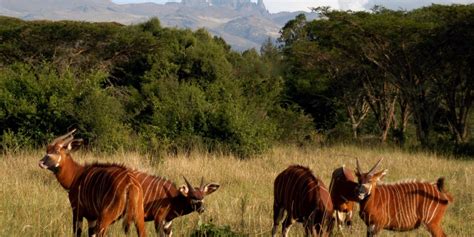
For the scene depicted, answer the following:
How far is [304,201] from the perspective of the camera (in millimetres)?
5621

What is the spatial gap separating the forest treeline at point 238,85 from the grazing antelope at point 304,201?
694 cm

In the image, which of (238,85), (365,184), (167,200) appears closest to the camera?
(167,200)

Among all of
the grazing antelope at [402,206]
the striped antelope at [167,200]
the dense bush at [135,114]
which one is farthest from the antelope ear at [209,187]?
the dense bush at [135,114]

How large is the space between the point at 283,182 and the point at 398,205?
50.7 inches

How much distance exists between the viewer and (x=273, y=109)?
21.8 metres

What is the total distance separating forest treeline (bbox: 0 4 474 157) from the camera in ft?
44.0

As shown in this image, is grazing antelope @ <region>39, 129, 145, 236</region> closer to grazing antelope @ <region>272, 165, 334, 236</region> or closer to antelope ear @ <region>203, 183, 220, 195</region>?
antelope ear @ <region>203, 183, 220, 195</region>

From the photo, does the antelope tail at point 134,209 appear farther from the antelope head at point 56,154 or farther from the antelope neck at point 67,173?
the antelope head at point 56,154

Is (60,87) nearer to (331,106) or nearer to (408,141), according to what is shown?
(408,141)

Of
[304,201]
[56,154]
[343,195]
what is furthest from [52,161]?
[343,195]

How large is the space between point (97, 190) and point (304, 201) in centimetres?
194

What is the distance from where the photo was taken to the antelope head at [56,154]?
18.3 feet

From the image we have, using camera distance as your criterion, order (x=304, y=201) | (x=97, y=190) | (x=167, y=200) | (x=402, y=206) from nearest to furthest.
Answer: (x=97, y=190) → (x=167, y=200) → (x=304, y=201) → (x=402, y=206)

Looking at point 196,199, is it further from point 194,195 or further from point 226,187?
point 226,187
